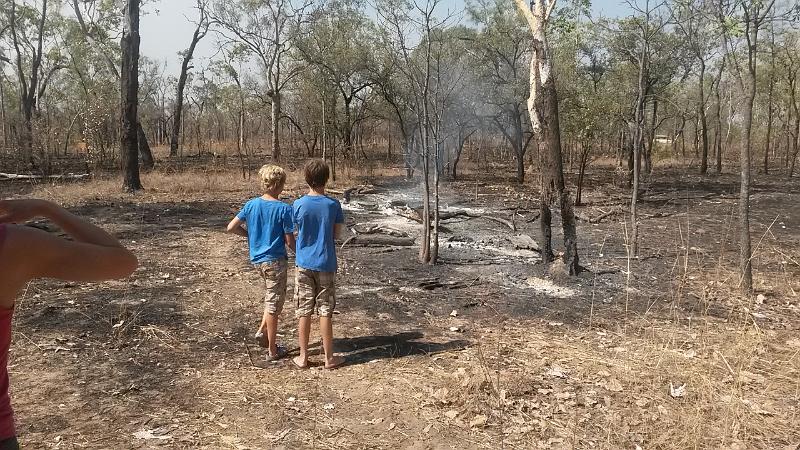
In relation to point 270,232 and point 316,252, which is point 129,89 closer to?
point 270,232

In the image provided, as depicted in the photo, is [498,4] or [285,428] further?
[498,4]

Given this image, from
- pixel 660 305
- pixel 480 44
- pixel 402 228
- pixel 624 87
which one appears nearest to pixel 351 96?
pixel 480 44

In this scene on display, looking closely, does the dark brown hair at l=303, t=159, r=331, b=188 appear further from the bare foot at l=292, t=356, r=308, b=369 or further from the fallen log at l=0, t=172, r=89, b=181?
the fallen log at l=0, t=172, r=89, b=181

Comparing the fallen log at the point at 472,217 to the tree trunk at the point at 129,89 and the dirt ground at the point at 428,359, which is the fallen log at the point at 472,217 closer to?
the dirt ground at the point at 428,359

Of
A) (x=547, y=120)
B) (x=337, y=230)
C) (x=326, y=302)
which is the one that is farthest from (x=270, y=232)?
(x=547, y=120)

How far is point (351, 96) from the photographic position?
82.5 ft

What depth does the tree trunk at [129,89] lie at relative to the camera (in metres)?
14.6

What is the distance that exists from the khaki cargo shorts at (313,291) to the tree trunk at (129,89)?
1254 centimetres

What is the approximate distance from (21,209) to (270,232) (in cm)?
293

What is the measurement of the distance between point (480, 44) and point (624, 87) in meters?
5.90

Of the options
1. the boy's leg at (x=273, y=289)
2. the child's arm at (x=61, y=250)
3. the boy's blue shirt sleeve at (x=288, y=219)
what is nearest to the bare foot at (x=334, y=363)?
the boy's leg at (x=273, y=289)

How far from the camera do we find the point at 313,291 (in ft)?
14.5

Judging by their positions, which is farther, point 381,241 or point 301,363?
A: point 381,241

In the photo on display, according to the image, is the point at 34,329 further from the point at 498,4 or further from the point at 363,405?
the point at 498,4
